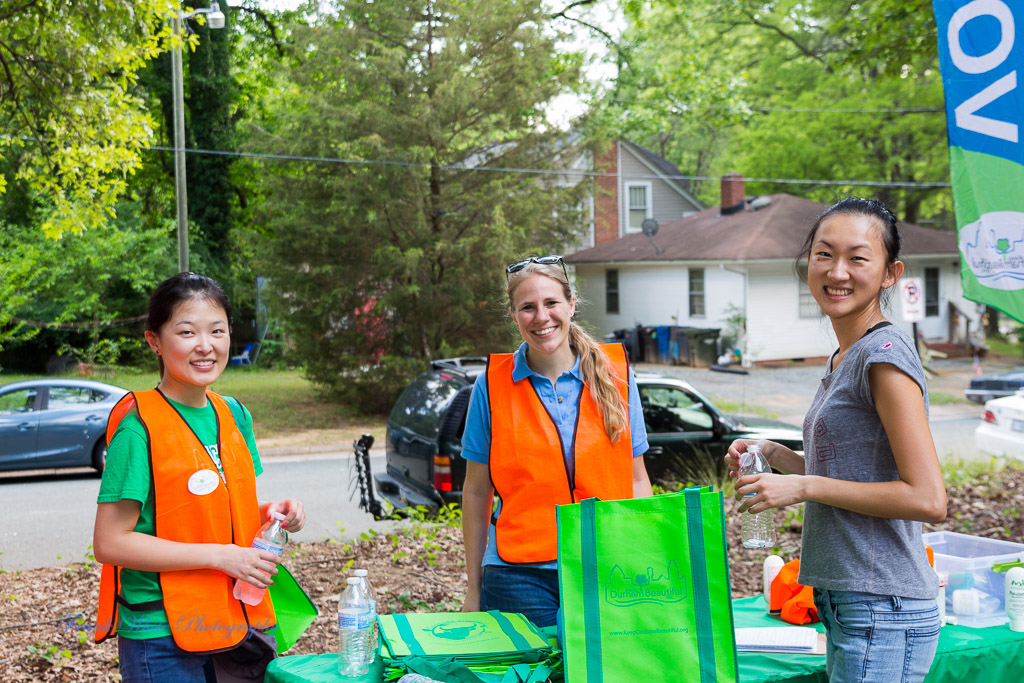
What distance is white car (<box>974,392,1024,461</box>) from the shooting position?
9906 millimetres

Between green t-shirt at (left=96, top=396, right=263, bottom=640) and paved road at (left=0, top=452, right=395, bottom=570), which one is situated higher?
green t-shirt at (left=96, top=396, right=263, bottom=640)

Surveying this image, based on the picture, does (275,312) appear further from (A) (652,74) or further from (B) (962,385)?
(B) (962,385)

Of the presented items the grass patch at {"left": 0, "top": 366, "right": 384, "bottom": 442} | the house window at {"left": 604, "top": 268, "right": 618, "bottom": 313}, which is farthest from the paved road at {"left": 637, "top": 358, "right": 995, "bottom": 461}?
the grass patch at {"left": 0, "top": 366, "right": 384, "bottom": 442}

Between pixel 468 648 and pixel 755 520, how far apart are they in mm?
1155

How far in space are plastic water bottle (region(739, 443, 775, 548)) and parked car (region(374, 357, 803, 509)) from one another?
3.94 metres

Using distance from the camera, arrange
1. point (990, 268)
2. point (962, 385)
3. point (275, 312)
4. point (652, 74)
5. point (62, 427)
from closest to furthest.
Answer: point (990, 268)
point (62, 427)
point (275, 312)
point (962, 385)
point (652, 74)

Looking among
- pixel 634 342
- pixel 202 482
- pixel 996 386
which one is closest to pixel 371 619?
pixel 202 482

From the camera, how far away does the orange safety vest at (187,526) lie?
2.32m

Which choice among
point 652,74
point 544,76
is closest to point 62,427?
point 544,76

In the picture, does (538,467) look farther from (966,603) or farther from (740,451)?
(966,603)

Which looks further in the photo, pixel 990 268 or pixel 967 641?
pixel 990 268

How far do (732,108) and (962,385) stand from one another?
9.48 m

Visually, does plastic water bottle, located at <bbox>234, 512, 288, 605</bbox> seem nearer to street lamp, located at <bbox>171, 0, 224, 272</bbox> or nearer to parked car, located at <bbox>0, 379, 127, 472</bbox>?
parked car, located at <bbox>0, 379, 127, 472</bbox>

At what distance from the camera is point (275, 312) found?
15664mm
